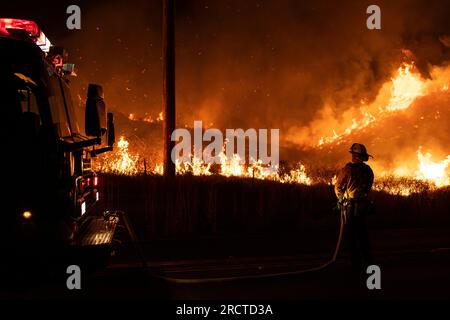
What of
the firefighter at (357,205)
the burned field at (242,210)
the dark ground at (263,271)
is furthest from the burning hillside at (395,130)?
the firefighter at (357,205)

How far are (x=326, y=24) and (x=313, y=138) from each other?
5.85m

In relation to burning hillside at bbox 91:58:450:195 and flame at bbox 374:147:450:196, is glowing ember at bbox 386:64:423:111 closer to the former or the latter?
burning hillside at bbox 91:58:450:195

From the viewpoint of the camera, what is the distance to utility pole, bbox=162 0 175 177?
40.9ft

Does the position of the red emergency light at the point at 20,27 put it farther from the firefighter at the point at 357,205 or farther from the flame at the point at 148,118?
the flame at the point at 148,118

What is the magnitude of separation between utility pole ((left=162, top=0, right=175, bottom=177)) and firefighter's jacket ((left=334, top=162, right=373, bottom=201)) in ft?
17.5

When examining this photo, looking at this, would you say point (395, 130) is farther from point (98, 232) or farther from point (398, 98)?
point (98, 232)

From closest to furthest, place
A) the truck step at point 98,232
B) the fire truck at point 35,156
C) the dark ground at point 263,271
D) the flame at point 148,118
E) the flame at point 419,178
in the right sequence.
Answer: the fire truck at point 35,156
the truck step at point 98,232
the dark ground at point 263,271
the flame at point 419,178
the flame at point 148,118

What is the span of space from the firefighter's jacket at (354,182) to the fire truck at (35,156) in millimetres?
3555

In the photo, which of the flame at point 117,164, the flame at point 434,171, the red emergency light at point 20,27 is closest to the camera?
the red emergency light at point 20,27

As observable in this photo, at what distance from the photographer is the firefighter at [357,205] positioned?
7.77m

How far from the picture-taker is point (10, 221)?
4.77 meters

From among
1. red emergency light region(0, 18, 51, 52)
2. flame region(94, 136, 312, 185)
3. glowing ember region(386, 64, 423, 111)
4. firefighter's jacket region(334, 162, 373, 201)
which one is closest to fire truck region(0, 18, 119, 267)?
red emergency light region(0, 18, 51, 52)

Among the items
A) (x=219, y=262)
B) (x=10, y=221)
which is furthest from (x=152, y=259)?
(x=10, y=221)

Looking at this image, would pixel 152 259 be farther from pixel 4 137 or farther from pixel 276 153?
pixel 276 153
